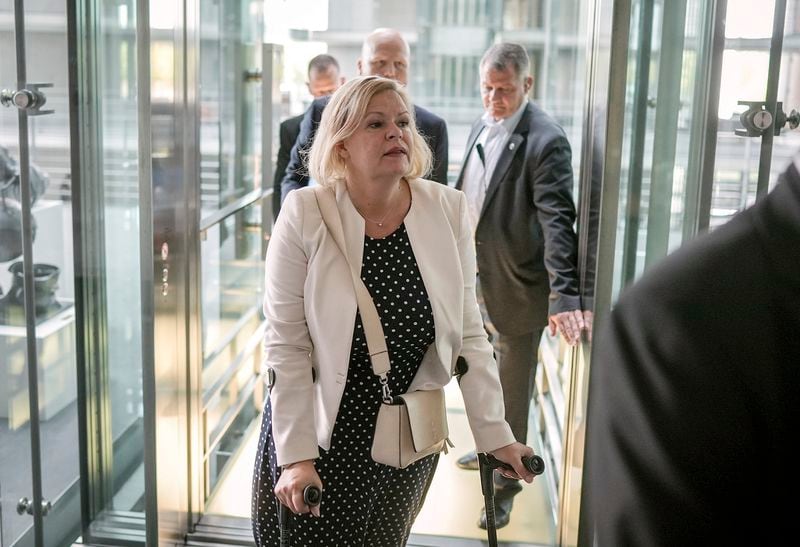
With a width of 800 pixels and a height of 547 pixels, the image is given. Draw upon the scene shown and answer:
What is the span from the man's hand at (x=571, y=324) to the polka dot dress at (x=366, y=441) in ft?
3.17

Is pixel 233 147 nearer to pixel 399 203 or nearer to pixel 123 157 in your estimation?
pixel 123 157

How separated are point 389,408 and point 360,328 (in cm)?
18

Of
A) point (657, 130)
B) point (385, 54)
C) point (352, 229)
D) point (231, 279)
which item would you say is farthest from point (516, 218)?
point (231, 279)

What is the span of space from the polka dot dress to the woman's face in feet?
0.49

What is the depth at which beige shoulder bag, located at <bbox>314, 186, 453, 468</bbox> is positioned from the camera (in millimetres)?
2037

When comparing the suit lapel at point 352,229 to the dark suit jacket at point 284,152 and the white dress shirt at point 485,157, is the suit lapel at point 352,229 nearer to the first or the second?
the white dress shirt at point 485,157

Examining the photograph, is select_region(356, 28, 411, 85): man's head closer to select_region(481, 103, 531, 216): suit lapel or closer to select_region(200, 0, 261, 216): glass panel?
select_region(481, 103, 531, 216): suit lapel

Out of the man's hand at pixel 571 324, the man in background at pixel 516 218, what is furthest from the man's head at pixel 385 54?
the man's hand at pixel 571 324

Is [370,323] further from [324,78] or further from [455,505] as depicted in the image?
[324,78]

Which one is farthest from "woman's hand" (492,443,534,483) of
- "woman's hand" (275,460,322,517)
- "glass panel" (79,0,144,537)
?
"glass panel" (79,0,144,537)

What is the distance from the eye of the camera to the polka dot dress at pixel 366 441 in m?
2.09

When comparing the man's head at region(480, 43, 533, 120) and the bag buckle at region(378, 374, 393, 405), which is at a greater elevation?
the man's head at region(480, 43, 533, 120)

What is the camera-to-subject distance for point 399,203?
7.23 feet

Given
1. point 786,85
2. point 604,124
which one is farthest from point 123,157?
point 786,85
